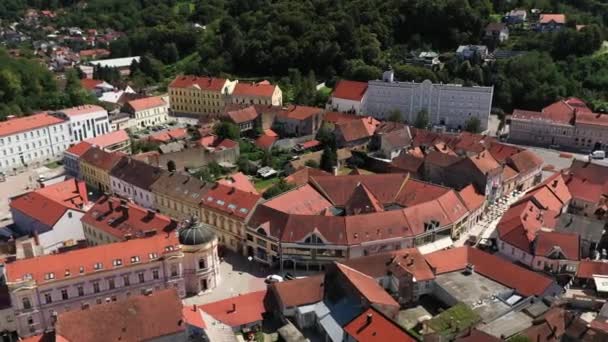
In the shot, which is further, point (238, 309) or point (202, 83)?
point (202, 83)

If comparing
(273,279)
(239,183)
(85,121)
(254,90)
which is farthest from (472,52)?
(273,279)

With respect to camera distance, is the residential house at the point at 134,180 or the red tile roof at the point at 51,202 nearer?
the red tile roof at the point at 51,202

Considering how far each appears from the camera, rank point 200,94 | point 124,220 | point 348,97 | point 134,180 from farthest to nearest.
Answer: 1. point 200,94
2. point 348,97
3. point 134,180
4. point 124,220

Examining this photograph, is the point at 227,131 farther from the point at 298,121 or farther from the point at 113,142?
the point at 113,142

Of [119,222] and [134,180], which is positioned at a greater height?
[119,222]

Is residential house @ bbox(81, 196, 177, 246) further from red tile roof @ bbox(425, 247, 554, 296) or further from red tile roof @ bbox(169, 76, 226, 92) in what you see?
red tile roof @ bbox(169, 76, 226, 92)

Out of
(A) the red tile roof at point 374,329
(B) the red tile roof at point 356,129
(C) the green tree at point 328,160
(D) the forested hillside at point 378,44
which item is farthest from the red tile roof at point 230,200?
(D) the forested hillside at point 378,44

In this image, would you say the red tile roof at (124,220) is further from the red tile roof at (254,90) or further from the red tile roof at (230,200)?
the red tile roof at (254,90)
